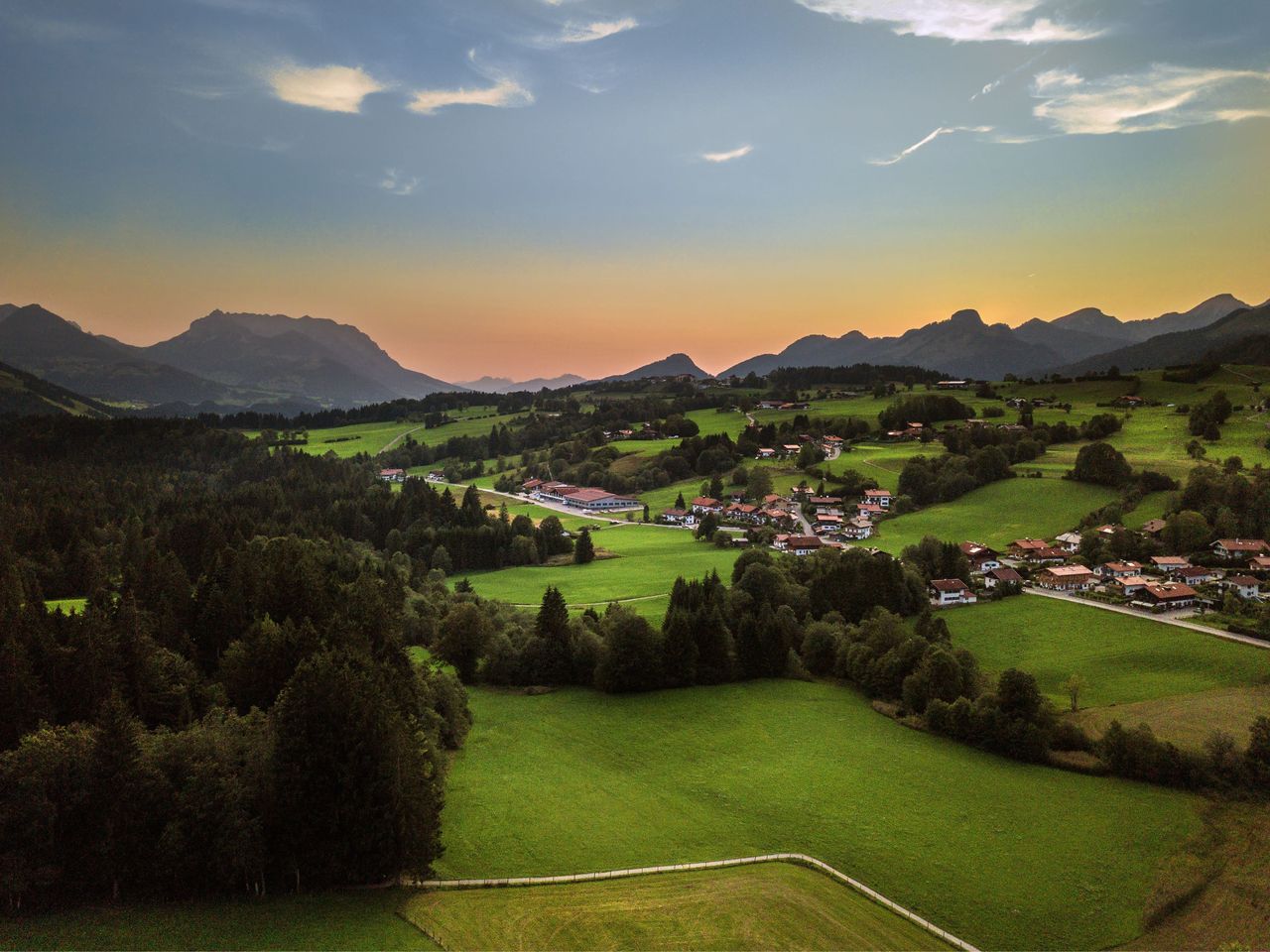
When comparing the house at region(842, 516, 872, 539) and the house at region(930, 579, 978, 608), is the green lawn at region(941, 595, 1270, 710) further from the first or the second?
the house at region(842, 516, 872, 539)

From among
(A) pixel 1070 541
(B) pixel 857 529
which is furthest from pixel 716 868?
(B) pixel 857 529

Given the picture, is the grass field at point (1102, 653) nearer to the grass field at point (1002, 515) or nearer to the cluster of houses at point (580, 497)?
the grass field at point (1002, 515)

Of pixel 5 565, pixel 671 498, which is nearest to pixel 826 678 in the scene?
pixel 5 565

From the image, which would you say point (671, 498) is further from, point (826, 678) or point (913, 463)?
point (826, 678)

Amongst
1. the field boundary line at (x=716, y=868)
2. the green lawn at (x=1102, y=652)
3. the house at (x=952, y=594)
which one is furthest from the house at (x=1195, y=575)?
the field boundary line at (x=716, y=868)

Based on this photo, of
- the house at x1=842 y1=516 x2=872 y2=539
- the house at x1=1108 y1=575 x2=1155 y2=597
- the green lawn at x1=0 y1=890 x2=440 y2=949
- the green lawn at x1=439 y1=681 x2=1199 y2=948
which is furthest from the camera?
the house at x1=842 y1=516 x2=872 y2=539

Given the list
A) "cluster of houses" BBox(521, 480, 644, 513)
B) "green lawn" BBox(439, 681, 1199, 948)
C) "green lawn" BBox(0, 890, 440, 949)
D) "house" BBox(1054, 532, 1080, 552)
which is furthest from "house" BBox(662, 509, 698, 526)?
"green lawn" BBox(0, 890, 440, 949)
